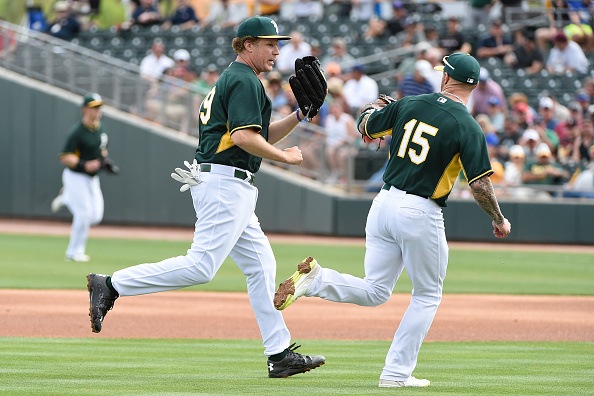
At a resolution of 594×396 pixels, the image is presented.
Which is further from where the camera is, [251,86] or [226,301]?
[226,301]

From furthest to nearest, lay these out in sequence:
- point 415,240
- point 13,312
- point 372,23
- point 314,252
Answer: point 372,23 < point 314,252 < point 13,312 < point 415,240

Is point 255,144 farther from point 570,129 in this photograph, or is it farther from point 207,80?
point 207,80

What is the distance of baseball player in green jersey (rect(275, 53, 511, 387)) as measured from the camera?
235 inches

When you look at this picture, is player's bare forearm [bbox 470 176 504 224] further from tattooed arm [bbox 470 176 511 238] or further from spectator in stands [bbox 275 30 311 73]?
spectator in stands [bbox 275 30 311 73]

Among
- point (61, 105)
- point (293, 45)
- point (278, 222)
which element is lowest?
point (278, 222)

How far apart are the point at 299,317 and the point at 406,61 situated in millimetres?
10799

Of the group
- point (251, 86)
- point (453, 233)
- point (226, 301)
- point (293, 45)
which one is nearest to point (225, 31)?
point (293, 45)

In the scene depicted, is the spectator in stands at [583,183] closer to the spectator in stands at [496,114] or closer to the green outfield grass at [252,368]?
the spectator in stands at [496,114]

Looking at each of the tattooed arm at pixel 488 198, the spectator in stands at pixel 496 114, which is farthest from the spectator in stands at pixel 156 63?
the tattooed arm at pixel 488 198

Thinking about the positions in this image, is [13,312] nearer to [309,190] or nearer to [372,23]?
[309,190]

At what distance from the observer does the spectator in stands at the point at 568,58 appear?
66.8 feet

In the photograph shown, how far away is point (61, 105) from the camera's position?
68.8 ft

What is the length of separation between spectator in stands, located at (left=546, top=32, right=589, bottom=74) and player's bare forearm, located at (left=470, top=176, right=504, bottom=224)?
14.9 m

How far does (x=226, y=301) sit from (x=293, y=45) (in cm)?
1026
